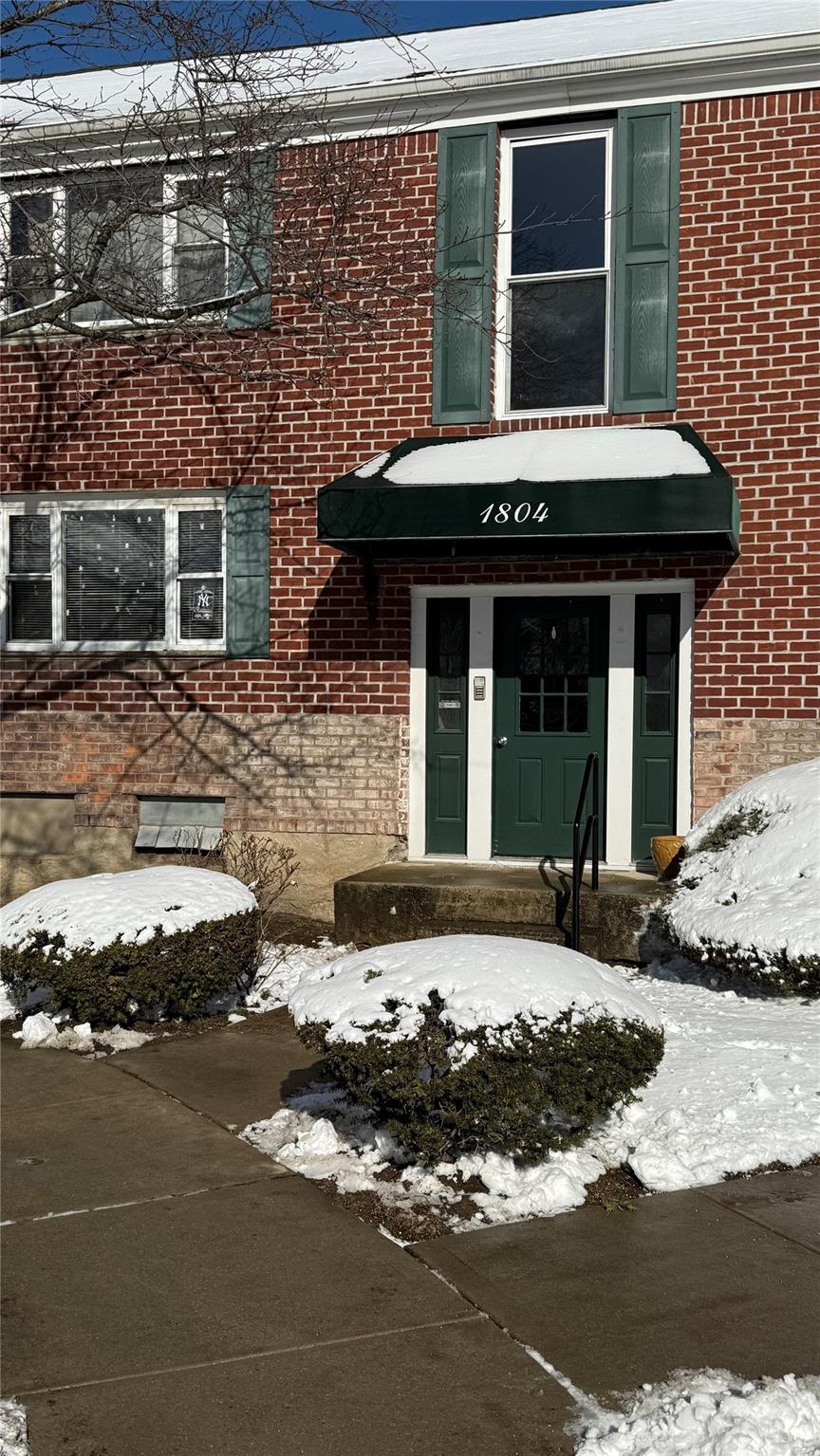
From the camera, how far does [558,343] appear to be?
10359 millimetres

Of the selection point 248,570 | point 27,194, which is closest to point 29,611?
point 248,570

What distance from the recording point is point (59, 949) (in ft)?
23.4

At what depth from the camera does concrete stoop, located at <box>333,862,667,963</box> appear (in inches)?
354

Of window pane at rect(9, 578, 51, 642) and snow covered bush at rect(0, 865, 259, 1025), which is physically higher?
window pane at rect(9, 578, 51, 642)

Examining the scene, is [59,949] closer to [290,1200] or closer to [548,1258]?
[290,1200]

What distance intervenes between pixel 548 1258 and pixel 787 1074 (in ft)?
6.79

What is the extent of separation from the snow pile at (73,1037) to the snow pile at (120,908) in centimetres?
44

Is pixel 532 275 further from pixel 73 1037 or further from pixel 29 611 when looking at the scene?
pixel 73 1037

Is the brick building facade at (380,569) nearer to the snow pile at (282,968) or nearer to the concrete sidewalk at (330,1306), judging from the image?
the snow pile at (282,968)

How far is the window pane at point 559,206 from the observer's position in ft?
33.6

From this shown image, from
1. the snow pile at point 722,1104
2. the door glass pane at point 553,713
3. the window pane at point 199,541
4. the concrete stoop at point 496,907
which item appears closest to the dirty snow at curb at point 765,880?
the snow pile at point 722,1104

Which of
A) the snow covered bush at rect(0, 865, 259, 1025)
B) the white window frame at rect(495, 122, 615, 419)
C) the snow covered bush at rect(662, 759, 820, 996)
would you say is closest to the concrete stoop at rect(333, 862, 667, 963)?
the snow covered bush at rect(662, 759, 820, 996)

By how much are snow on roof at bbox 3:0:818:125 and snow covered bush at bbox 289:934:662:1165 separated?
23.2ft

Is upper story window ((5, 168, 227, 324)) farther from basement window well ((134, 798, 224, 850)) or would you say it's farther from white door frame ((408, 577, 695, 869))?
basement window well ((134, 798, 224, 850))
